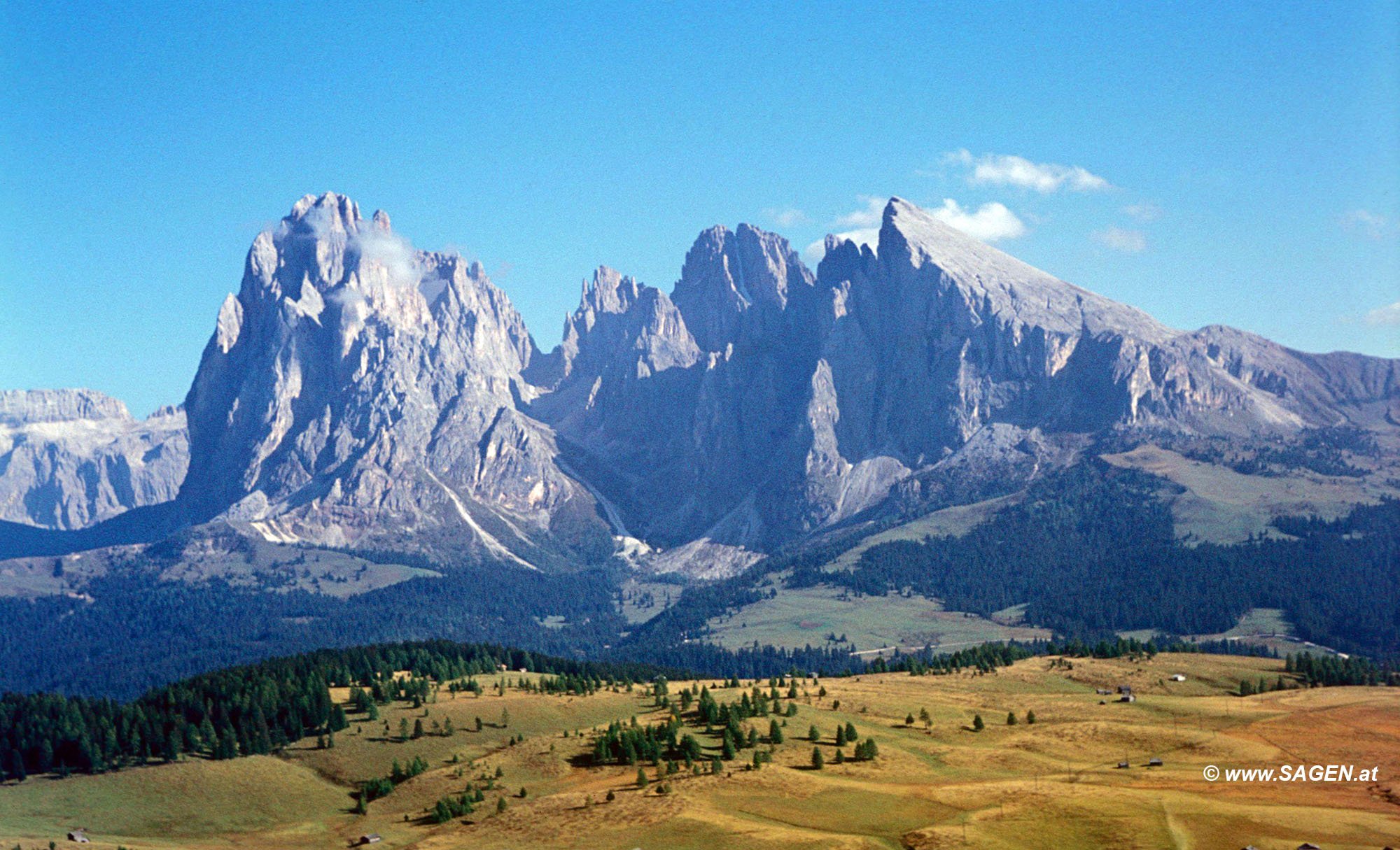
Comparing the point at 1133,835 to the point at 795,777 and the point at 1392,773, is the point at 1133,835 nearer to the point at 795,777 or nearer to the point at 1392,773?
the point at 1392,773

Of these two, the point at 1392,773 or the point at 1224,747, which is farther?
the point at 1224,747

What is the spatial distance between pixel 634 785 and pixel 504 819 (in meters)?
18.3

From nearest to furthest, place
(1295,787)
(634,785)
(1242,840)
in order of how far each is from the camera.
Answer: (1242,840)
(1295,787)
(634,785)

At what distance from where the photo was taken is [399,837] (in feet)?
620

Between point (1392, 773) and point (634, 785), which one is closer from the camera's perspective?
point (1392, 773)

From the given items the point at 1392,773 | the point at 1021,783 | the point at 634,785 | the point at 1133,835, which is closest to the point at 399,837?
the point at 634,785

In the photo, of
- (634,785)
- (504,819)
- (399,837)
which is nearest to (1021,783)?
(634,785)

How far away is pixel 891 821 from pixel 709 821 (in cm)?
2145

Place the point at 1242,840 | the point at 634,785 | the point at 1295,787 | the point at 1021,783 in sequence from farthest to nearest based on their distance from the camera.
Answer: the point at 634,785 → the point at 1021,783 → the point at 1295,787 → the point at 1242,840

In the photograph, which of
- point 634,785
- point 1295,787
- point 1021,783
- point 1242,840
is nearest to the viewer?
point 1242,840

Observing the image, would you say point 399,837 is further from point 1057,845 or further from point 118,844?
point 1057,845

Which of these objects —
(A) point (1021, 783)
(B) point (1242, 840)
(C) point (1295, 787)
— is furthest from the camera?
(A) point (1021, 783)

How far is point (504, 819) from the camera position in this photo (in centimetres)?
18675

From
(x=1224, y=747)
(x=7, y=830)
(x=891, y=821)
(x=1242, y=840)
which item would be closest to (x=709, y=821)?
(x=891, y=821)
